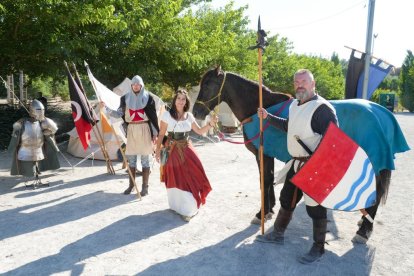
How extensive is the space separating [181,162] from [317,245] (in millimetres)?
2029

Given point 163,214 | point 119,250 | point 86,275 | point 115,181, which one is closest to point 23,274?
point 86,275

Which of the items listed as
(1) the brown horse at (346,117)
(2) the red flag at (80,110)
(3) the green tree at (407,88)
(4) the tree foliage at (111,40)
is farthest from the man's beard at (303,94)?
(3) the green tree at (407,88)

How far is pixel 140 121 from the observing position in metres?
5.76

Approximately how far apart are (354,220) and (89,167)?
578cm

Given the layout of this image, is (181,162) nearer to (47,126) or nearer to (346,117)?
(346,117)

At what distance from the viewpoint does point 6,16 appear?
7.90m

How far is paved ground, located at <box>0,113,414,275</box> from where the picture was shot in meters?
3.35

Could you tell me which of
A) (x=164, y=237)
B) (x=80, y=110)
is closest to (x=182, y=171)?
(x=164, y=237)

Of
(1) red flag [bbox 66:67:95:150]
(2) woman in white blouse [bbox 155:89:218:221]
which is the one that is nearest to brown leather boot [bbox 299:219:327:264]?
A: (2) woman in white blouse [bbox 155:89:218:221]

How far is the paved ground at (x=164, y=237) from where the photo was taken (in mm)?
3352

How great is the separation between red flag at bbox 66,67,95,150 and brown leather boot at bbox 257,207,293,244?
374cm

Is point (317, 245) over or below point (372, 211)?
below

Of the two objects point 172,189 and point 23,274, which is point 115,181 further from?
point 23,274

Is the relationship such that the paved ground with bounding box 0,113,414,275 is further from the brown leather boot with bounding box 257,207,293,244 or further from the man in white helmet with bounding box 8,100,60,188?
the man in white helmet with bounding box 8,100,60,188
